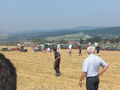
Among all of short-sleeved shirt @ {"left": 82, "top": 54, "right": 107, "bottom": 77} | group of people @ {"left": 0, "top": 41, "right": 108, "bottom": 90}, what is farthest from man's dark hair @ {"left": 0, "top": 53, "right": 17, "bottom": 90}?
short-sleeved shirt @ {"left": 82, "top": 54, "right": 107, "bottom": 77}

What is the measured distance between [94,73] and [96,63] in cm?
26

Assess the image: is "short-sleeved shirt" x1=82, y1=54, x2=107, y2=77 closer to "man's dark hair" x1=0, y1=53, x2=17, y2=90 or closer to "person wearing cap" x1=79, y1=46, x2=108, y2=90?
"person wearing cap" x1=79, y1=46, x2=108, y2=90

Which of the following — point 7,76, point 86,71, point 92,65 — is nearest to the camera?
point 7,76

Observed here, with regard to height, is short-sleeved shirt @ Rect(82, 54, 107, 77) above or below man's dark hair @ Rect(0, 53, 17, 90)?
below

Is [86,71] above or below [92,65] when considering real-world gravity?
below

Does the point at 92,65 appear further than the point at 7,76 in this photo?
Yes

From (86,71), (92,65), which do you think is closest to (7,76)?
(92,65)

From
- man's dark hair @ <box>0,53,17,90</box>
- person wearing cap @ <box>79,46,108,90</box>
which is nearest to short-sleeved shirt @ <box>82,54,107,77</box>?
person wearing cap @ <box>79,46,108,90</box>

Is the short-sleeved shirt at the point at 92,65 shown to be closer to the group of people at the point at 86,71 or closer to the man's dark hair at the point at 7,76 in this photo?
the group of people at the point at 86,71

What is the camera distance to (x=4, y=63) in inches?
74.0

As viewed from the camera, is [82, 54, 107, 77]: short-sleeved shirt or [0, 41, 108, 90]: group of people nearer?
[0, 41, 108, 90]: group of people

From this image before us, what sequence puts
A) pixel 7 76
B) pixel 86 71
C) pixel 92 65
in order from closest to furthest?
1. pixel 7 76
2. pixel 92 65
3. pixel 86 71

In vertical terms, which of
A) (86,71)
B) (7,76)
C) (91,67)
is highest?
(7,76)

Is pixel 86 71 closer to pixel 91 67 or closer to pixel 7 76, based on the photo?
pixel 91 67
